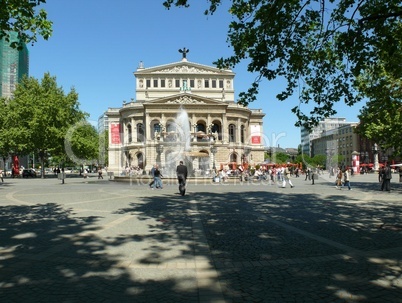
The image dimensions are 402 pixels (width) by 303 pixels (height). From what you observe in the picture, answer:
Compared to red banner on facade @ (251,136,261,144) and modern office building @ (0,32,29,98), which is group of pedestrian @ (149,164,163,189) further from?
modern office building @ (0,32,29,98)

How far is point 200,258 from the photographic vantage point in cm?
611

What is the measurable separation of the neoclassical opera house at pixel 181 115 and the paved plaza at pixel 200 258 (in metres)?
50.1

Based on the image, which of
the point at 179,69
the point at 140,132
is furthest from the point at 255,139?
the point at 140,132

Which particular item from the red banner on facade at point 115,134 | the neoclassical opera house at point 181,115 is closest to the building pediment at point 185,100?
the neoclassical opera house at point 181,115

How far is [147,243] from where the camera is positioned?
7262 millimetres

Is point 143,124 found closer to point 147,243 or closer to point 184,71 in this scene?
point 184,71

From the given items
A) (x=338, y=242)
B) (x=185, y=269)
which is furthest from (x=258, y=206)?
(x=185, y=269)

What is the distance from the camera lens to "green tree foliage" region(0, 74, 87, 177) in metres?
47.8

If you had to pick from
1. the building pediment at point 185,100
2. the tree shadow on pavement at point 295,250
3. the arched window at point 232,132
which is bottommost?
the tree shadow on pavement at point 295,250

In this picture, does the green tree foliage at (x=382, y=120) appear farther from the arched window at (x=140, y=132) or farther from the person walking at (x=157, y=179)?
the arched window at (x=140, y=132)

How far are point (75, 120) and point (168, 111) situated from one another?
21.2m

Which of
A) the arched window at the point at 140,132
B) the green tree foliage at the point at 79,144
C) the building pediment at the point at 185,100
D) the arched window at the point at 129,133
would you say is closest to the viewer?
the green tree foliage at the point at 79,144

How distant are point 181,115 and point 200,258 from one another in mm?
57723

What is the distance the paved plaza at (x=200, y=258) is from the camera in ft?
15.1
